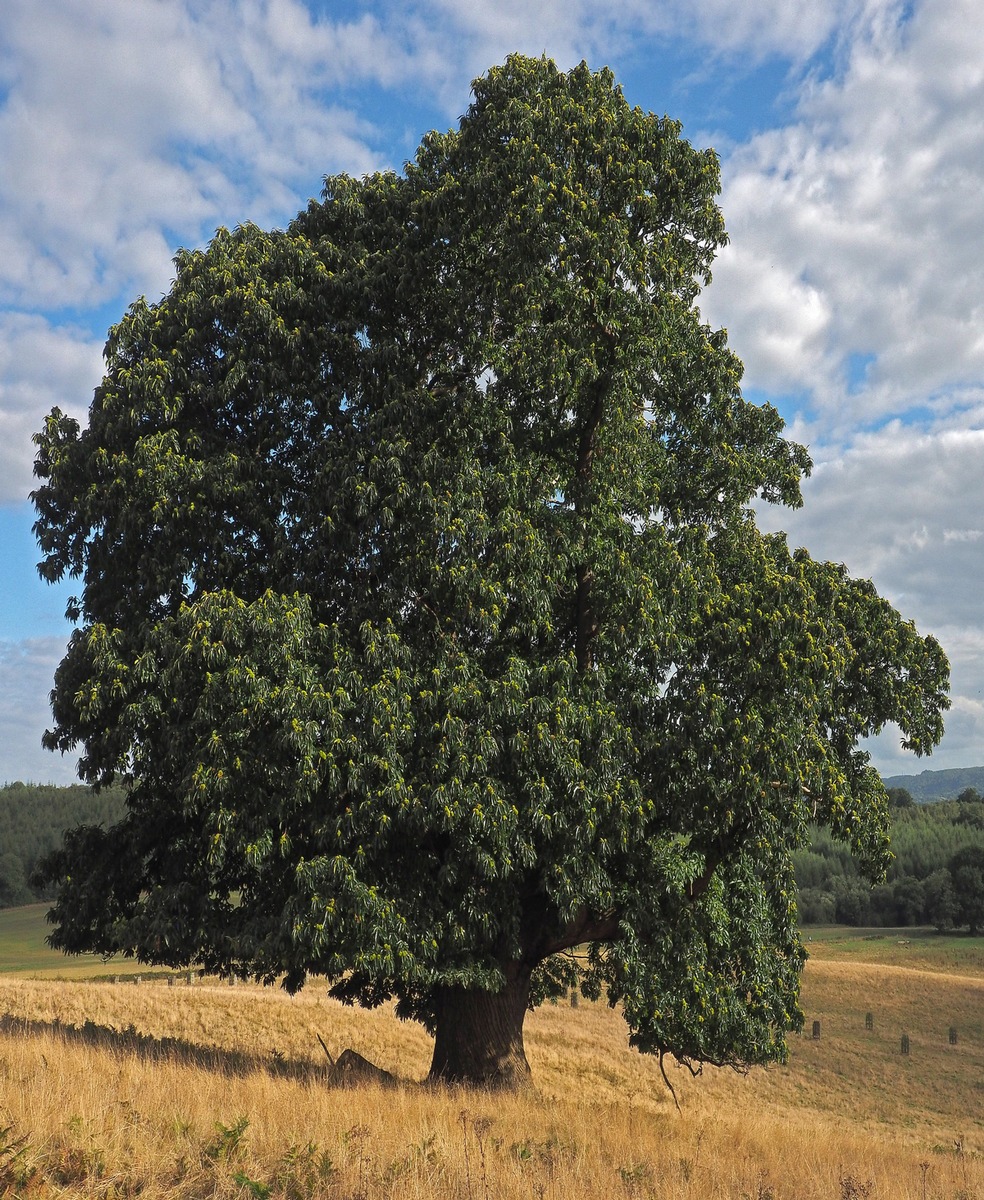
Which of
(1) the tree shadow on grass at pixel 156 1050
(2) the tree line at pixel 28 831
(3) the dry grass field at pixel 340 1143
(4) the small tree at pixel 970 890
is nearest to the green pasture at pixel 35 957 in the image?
(2) the tree line at pixel 28 831

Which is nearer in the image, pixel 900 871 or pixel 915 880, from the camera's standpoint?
pixel 915 880

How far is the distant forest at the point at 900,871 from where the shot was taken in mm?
88688

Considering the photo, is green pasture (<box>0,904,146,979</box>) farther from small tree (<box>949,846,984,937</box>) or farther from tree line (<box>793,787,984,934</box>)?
small tree (<box>949,846,984,937</box>)

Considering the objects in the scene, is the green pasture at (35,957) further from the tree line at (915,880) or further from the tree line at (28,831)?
the tree line at (915,880)

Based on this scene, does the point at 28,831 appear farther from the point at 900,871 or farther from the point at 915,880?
the point at 915,880

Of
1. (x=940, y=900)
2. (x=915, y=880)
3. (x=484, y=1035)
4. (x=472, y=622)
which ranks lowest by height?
(x=940, y=900)

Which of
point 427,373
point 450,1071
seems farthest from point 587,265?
point 450,1071

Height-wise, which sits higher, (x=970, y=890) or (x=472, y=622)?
(x=472, y=622)

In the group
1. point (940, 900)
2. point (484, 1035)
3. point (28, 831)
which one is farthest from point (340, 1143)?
point (28, 831)

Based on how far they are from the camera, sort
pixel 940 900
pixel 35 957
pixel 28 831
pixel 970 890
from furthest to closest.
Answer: pixel 28 831
pixel 940 900
pixel 970 890
pixel 35 957

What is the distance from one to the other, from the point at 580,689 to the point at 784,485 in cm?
644

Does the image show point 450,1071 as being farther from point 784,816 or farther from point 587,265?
point 587,265

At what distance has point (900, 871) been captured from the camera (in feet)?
367

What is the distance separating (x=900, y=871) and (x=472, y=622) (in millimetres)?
113395
